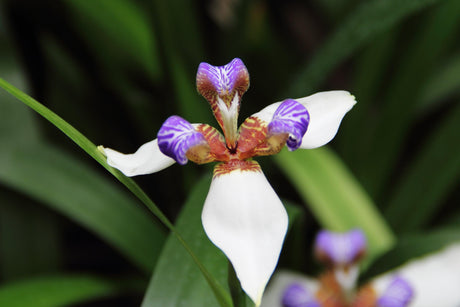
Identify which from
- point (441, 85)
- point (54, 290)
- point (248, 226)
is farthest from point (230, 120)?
point (441, 85)

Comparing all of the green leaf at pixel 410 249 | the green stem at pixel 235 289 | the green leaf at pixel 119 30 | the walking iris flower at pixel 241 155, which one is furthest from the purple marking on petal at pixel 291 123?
the green leaf at pixel 119 30

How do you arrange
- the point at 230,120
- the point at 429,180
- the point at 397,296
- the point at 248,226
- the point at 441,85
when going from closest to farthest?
1. the point at 248,226
2. the point at 230,120
3. the point at 397,296
4. the point at 429,180
5. the point at 441,85

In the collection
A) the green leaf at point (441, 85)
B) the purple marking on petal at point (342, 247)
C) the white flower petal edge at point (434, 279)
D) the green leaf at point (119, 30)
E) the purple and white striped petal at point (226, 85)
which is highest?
the green leaf at point (119, 30)

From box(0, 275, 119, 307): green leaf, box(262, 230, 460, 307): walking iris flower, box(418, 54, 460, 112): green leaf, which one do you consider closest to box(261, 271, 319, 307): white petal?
box(262, 230, 460, 307): walking iris flower

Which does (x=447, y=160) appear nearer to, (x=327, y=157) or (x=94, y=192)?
(x=327, y=157)

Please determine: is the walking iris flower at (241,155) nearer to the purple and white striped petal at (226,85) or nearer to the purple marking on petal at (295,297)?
the purple and white striped petal at (226,85)

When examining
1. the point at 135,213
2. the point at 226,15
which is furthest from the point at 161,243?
the point at 226,15

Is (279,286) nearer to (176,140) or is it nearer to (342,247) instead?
(342,247)
